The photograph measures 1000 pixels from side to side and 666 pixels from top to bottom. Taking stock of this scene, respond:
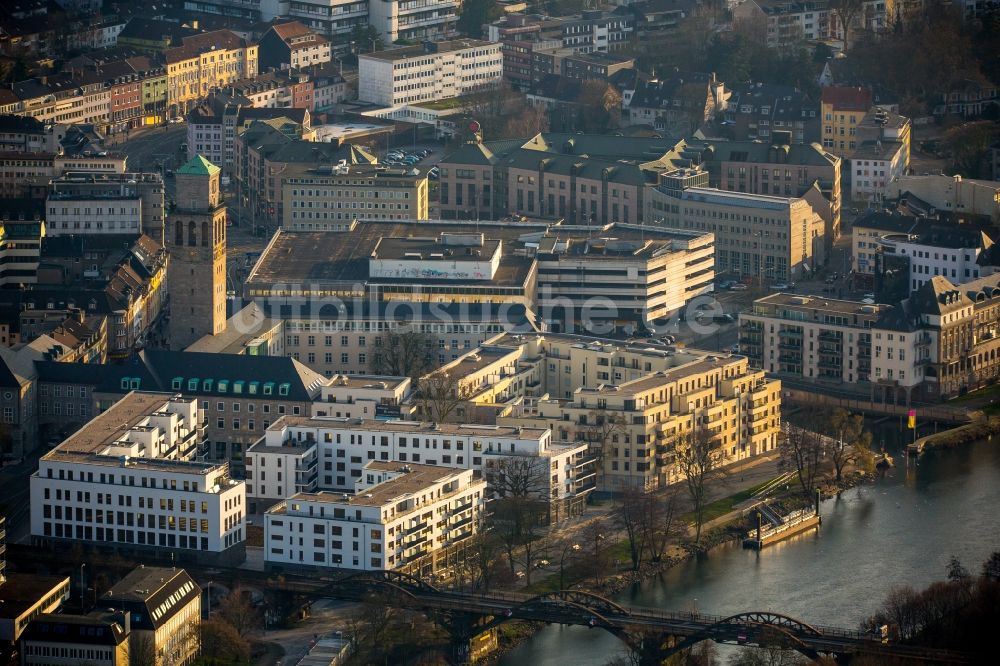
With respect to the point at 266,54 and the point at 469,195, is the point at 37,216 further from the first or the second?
the point at 266,54

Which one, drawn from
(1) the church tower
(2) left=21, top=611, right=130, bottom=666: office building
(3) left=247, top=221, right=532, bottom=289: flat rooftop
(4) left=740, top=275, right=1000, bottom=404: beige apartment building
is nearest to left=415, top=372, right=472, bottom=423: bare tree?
(1) the church tower

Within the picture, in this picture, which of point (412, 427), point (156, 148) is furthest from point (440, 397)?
point (156, 148)

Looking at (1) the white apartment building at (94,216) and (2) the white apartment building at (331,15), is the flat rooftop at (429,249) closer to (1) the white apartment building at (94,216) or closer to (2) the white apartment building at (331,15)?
(1) the white apartment building at (94,216)

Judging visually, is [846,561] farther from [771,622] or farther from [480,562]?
[480,562]

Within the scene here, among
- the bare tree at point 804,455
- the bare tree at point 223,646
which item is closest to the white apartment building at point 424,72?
the bare tree at point 804,455

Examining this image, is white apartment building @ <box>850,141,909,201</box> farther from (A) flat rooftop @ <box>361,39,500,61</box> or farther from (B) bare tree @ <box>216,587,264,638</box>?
(B) bare tree @ <box>216,587,264,638</box>

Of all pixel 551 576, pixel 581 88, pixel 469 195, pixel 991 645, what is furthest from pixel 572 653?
pixel 581 88
